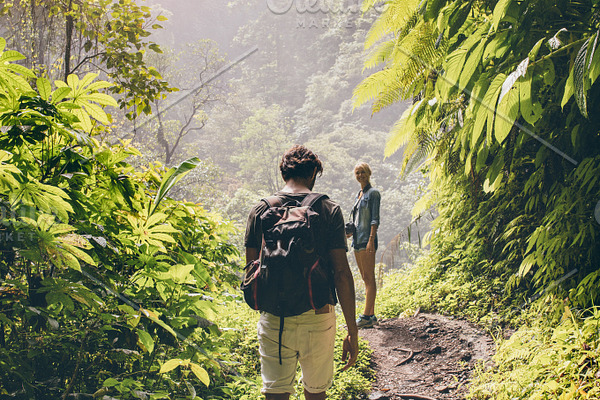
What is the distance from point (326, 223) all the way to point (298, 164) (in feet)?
1.07

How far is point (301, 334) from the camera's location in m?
1.90

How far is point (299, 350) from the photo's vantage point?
1.93 meters

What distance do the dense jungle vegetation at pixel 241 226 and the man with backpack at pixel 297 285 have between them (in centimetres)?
21

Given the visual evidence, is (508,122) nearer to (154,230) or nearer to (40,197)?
(154,230)

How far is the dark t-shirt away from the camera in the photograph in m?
1.94

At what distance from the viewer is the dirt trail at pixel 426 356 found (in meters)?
3.24

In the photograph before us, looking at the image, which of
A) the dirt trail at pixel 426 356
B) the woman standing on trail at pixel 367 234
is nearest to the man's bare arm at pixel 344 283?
the dirt trail at pixel 426 356

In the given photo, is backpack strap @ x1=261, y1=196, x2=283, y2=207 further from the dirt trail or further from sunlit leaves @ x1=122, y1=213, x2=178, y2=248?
the dirt trail

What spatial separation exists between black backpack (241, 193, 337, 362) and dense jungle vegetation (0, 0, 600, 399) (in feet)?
0.83

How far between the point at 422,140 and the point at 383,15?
1.43 meters

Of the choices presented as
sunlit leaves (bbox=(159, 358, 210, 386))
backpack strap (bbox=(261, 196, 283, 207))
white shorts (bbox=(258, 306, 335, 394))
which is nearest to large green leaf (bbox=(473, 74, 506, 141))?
backpack strap (bbox=(261, 196, 283, 207))

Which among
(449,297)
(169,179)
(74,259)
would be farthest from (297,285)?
(449,297)

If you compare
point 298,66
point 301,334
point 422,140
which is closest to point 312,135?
point 298,66

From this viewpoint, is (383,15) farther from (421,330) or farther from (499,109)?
(421,330)
